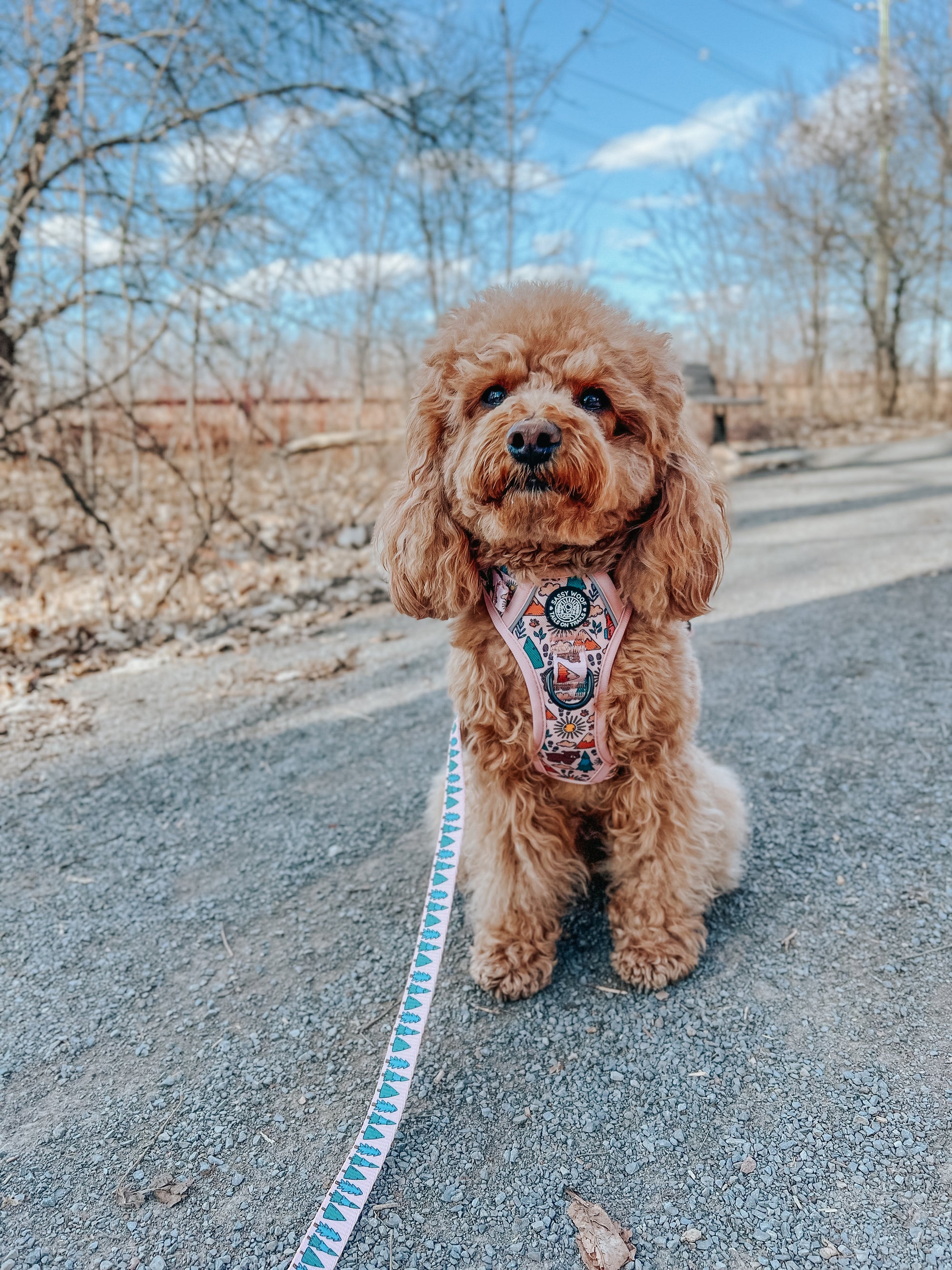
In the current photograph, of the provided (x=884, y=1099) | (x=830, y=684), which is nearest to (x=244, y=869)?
(x=884, y=1099)

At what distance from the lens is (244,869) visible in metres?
2.88

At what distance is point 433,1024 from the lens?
213cm

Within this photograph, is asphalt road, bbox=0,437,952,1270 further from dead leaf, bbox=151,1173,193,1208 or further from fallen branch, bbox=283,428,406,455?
fallen branch, bbox=283,428,406,455

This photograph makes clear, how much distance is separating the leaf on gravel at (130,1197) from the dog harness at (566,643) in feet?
4.46

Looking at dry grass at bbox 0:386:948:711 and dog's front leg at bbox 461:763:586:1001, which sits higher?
dry grass at bbox 0:386:948:711

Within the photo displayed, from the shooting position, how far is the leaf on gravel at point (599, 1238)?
4.87 ft

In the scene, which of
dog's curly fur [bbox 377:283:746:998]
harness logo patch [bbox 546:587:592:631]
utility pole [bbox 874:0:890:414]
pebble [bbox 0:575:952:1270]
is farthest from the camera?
utility pole [bbox 874:0:890:414]

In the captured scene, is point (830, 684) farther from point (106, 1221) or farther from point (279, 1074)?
point (106, 1221)

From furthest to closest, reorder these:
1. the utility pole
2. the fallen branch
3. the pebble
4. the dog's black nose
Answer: the utility pole, the fallen branch, the dog's black nose, the pebble

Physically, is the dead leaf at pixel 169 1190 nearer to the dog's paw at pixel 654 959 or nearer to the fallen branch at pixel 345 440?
the dog's paw at pixel 654 959

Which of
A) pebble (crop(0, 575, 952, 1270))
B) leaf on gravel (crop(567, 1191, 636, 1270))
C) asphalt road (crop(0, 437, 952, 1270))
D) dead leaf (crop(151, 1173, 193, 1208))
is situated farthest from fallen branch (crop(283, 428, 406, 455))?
leaf on gravel (crop(567, 1191, 636, 1270))

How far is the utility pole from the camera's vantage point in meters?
19.1

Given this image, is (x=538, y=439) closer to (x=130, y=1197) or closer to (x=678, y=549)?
(x=678, y=549)

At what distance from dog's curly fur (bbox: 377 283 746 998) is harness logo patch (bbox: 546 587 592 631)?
62 millimetres
